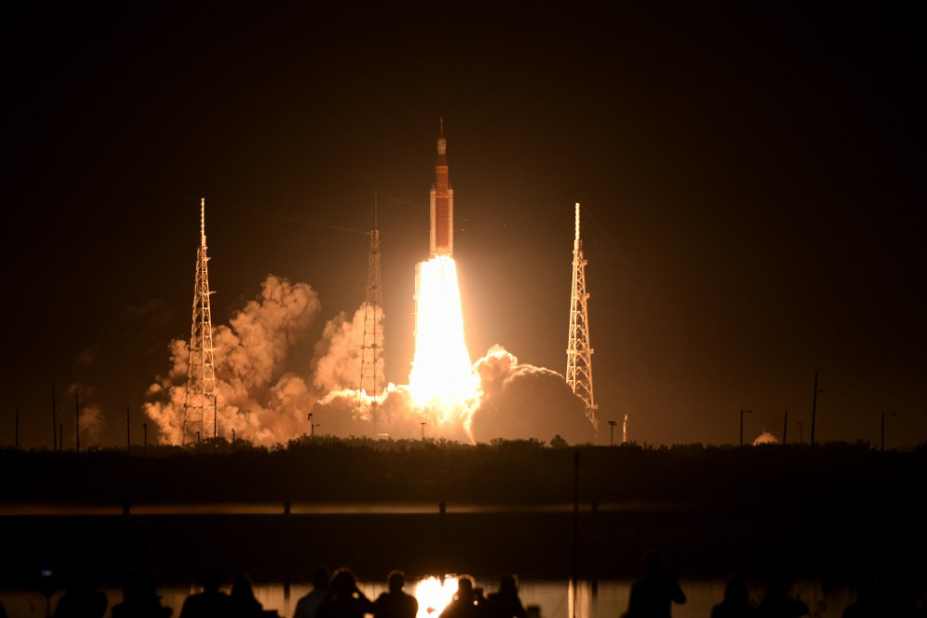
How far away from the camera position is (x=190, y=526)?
1746 inches

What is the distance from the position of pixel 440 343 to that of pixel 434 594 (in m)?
61.6

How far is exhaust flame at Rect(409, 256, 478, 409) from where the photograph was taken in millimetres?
92312

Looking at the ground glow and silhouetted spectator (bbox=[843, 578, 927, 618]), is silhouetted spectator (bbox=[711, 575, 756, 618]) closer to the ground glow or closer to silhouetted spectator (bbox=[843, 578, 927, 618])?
silhouetted spectator (bbox=[843, 578, 927, 618])

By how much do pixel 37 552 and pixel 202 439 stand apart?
51666 mm

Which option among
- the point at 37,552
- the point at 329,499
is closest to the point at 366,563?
the point at 37,552

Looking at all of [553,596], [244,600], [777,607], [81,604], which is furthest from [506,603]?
[553,596]

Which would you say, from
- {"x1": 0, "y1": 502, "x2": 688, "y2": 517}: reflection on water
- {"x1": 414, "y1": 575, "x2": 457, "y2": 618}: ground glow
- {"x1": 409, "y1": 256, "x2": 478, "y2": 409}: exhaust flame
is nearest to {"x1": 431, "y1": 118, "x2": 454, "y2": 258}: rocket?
{"x1": 409, "y1": 256, "x2": 478, "y2": 409}: exhaust flame

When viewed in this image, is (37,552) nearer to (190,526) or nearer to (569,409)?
(190,526)

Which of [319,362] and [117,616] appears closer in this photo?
[117,616]

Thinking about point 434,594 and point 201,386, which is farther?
point 201,386

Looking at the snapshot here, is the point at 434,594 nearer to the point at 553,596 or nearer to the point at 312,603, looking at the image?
the point at 553,596

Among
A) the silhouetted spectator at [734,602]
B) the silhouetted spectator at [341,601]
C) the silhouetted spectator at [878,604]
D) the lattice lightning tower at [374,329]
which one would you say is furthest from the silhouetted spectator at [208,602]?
the lattice lightning tower at [374,329]

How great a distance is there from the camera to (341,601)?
60.1ft

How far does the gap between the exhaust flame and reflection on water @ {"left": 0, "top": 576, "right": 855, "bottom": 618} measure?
54.4m
